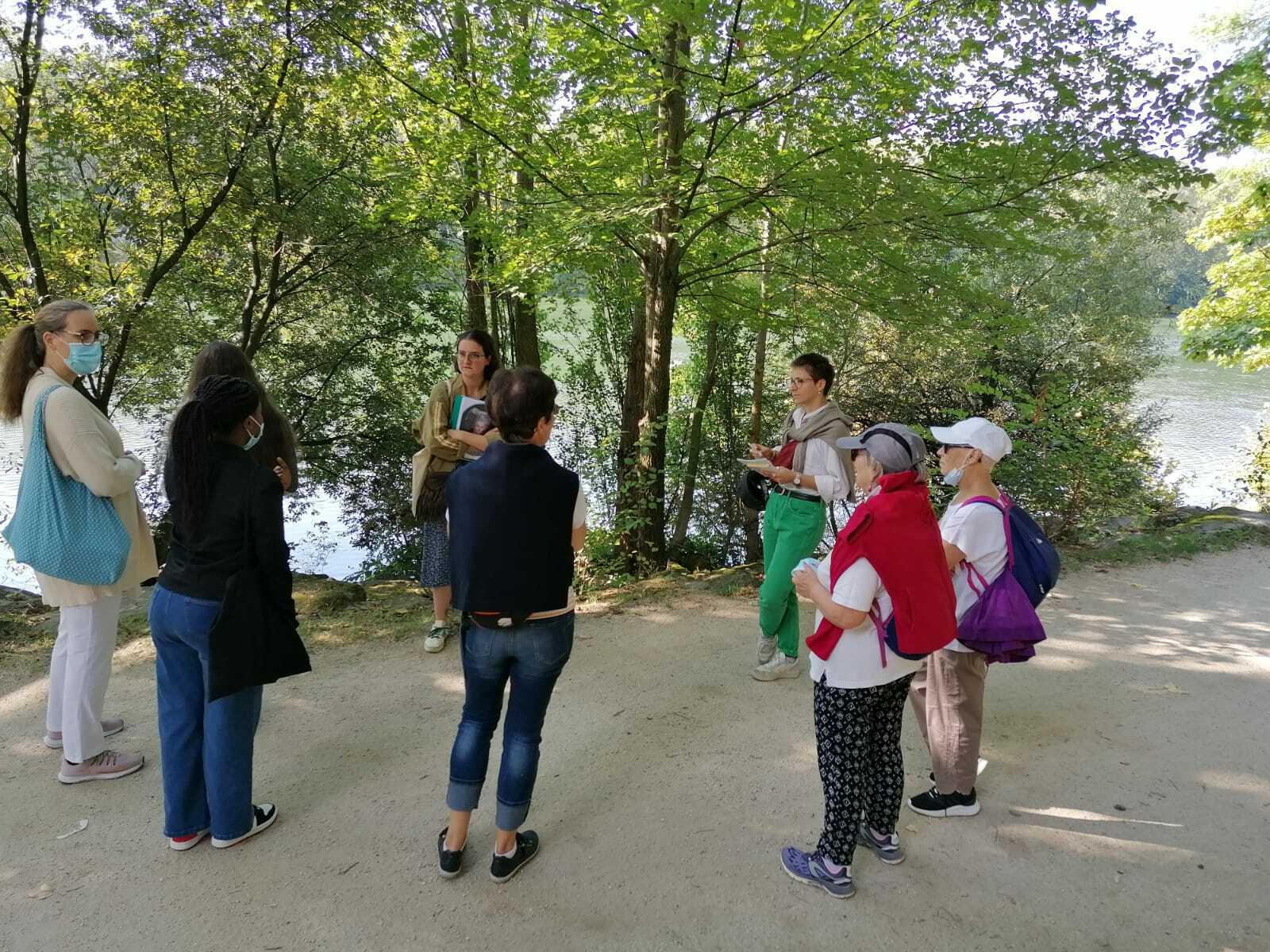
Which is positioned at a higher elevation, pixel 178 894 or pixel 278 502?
pixel 278 502

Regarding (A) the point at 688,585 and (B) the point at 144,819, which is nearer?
(B) the point at 144,819

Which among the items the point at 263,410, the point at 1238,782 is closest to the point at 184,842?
the point at 263,410

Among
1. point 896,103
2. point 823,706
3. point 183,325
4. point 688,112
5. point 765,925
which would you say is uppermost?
point 688,112

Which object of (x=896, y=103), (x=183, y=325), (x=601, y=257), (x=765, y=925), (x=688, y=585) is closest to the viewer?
(x=765, y=925)

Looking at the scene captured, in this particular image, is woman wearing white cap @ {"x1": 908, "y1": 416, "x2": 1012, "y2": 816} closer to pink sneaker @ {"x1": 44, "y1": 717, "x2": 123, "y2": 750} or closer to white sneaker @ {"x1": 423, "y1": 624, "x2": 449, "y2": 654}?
white sneaker @ {"x1": 423, "y1": 624, "x2": 449, "y2": 654}

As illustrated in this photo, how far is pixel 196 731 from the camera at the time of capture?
250 cm

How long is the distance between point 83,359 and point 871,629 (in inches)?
126

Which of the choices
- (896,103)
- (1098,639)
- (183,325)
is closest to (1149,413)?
(1098,639)

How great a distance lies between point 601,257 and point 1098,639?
5.20 m

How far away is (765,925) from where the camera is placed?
2275 millimetres

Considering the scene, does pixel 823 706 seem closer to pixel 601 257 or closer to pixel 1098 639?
pixel 1098 639

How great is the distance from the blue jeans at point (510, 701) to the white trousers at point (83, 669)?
1.70 metres

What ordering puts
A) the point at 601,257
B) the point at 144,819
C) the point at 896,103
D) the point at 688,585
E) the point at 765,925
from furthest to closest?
1. the point at 601,257
2. the point at 688,585
3. the point at 896,103
4. the point at 144,819
5. the point at 765,925

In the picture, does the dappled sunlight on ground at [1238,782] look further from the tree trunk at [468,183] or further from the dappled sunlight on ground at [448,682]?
the tree trunk at [468,183]
